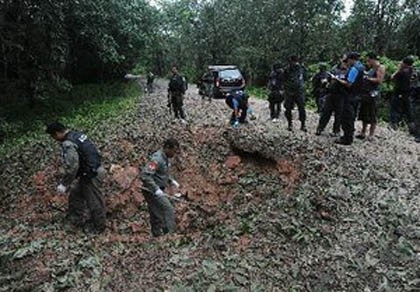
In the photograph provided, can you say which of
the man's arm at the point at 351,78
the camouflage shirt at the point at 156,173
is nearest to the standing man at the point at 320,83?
the man's arm at the point at 351,78

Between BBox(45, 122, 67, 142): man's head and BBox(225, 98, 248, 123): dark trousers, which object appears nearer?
BBox(45, 122, 67, 142): man's head

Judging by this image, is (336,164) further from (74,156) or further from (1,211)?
(1,211)

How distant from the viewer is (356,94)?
31.6ft

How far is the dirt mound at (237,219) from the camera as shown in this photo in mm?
5414

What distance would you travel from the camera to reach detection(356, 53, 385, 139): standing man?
32.2ft

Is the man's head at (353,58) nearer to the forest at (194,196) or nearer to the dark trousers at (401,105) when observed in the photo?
the forest at (194,196)

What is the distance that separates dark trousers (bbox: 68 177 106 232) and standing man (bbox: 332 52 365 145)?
196 inches

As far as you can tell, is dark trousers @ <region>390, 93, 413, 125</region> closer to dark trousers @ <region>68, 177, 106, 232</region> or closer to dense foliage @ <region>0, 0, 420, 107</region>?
dark trousers @ <region>68, 177, 106, 232</region>

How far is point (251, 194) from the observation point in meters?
9.21

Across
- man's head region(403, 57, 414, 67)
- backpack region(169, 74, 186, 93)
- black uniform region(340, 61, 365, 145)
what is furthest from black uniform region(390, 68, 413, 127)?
backpack region(169, 74, 186, 93)

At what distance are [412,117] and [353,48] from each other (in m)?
21.6

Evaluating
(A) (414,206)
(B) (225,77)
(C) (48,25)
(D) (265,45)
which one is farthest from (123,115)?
(D) (265,45)

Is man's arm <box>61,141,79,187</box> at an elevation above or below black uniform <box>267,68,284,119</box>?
below

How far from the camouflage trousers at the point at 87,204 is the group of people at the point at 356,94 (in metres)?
4.95
